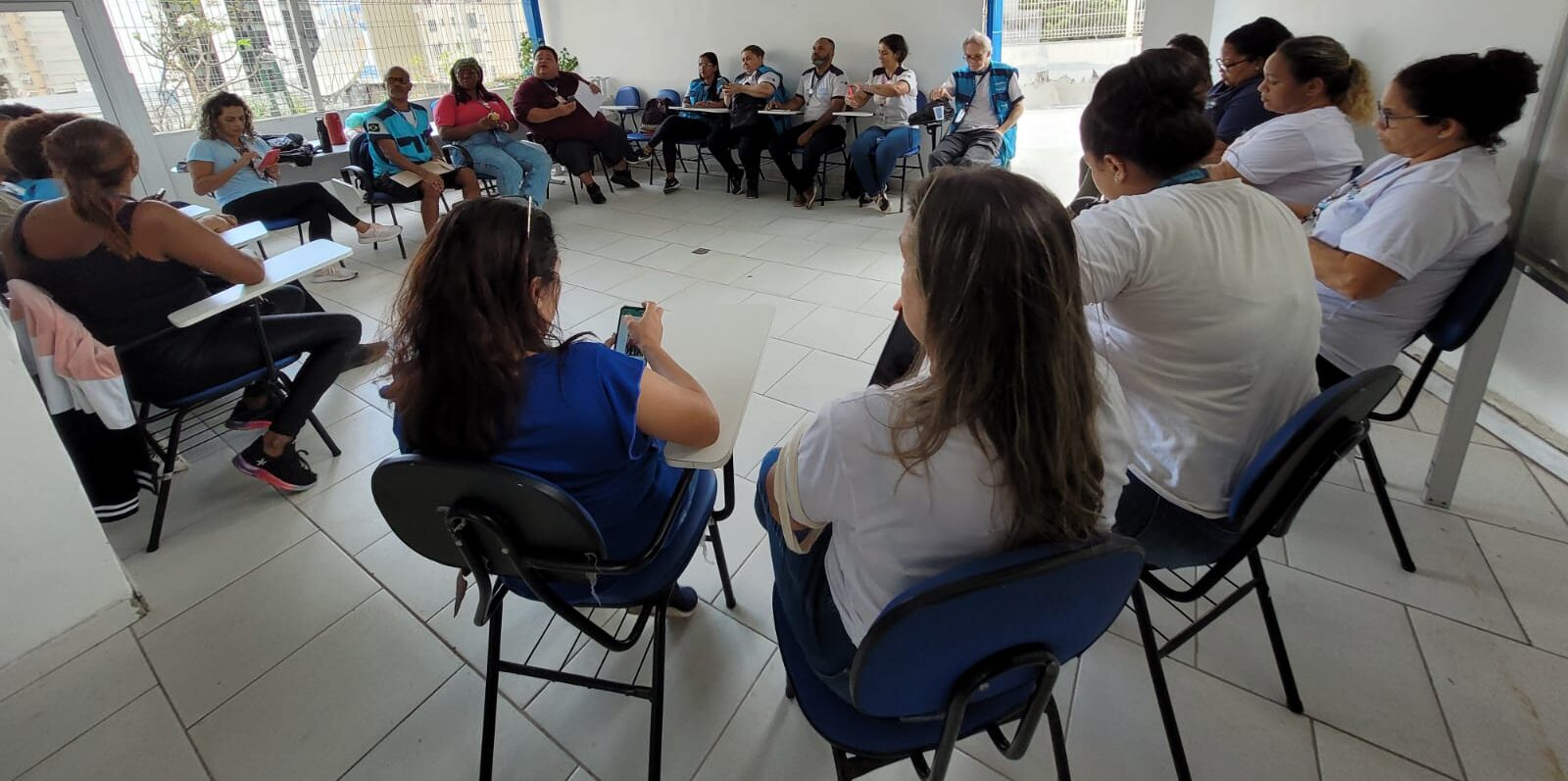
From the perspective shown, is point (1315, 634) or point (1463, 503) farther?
point (1463, 503)

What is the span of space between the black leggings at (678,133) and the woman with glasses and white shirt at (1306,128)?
460 centimetres

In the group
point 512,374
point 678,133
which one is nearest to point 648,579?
point 512,374

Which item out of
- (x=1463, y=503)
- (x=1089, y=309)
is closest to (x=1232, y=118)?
(x=1463, y=503)

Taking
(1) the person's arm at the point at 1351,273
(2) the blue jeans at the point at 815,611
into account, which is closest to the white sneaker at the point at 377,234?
(2) the blue jeans at the point at 815,611

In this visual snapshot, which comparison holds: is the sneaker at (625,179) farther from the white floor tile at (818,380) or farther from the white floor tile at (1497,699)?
the white floor tile at (1497,699)

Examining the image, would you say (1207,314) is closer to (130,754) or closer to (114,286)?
(130,754)

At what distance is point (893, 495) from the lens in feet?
2.72

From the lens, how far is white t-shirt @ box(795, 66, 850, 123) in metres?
5.49

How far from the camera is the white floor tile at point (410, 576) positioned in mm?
1843

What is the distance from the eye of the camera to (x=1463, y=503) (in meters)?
1.96

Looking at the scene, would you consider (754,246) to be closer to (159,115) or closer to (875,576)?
(875,576)

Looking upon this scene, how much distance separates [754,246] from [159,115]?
15.6 feet

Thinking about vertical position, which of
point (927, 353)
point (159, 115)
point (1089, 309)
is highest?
point (159, 115)

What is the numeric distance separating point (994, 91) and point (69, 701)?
5259 mm
